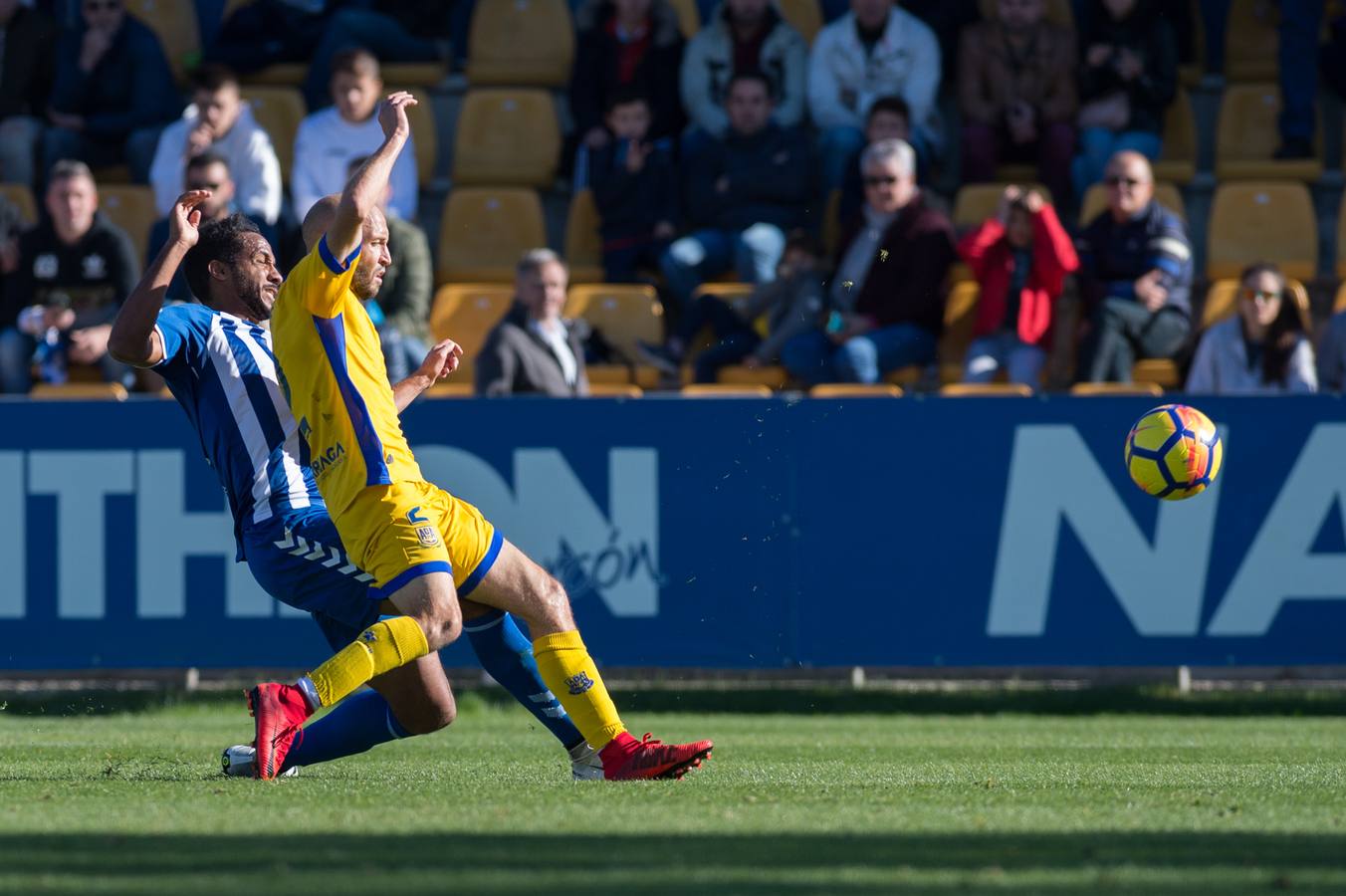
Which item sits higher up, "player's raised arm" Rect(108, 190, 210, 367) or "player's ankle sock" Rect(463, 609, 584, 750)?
"player's raised arm" Rect(108, 190, 210, 367)

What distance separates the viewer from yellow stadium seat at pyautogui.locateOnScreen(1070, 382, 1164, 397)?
432 inches

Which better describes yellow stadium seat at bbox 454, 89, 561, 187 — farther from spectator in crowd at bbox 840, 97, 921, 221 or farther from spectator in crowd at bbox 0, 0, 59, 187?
spectator in crowd at bbox 0, 0, 59, 187

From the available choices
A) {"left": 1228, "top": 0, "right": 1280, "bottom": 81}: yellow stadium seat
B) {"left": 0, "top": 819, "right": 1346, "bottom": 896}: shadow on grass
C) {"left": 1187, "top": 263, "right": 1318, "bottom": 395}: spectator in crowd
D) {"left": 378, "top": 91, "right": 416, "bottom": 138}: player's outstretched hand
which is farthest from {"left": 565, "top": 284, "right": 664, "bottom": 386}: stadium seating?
{"left": 0, "top": 819, "right": 1346, "bottom": 896}: shadow on grass

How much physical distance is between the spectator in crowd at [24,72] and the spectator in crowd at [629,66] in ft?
13.1

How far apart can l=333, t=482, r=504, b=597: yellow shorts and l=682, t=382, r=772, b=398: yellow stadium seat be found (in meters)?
4.57

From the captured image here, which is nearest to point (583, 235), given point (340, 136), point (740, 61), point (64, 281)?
point (740, 61)

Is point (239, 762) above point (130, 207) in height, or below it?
below

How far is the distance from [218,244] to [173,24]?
9.41 meters

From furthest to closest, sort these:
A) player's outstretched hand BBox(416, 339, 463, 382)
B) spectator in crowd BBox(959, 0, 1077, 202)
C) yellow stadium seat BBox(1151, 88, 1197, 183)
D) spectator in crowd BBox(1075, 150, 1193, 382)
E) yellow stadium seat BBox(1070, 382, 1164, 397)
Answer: yellow stadium seat BBox(1151, 88, 1197, 183), spectator in crowd BBox(959, 0, 1077, 202), spectator in crowd BBox(1075, 150, 1193, 382), yellow stadium seat BBox(1070, 382, 1164, 397), player's outstretched hand BBox(416, 339, 463, 382)

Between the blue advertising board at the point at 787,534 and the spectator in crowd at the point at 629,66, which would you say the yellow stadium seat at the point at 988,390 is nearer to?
the blue advertising board at the point at 787,534

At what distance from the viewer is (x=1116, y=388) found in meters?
11.4

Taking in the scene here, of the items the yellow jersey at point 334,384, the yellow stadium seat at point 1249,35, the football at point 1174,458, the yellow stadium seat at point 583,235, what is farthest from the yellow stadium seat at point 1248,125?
the yellow jersey at point 334,384

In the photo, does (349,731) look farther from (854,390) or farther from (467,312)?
(467,312)

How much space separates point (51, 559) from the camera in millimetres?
10773
